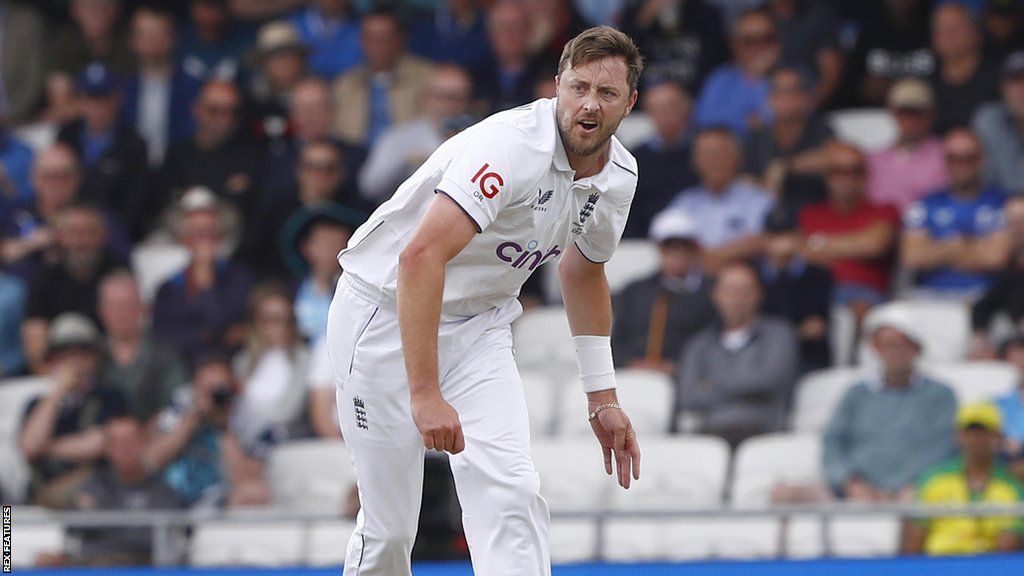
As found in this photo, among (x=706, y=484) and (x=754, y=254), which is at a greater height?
(x=754, y=254)

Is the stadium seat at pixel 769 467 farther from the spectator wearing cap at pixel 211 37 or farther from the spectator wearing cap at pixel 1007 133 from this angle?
the spectator wearing cap at pixel 211 37

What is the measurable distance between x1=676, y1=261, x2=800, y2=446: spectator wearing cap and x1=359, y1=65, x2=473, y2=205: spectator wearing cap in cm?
205

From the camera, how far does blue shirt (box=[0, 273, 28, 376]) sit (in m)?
9.79

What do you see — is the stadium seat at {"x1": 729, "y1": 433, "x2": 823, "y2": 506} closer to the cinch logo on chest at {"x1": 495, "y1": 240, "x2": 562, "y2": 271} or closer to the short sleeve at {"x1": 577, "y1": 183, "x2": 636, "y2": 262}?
the short sleeve at {"x1": 577, "y1": 183, "x2": 636, "y2": 262}

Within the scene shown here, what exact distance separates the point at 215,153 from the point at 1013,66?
4957 mm

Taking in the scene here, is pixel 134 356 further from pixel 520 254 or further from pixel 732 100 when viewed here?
pixel 520 254

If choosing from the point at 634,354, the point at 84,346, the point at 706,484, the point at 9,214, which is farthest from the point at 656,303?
the point at 9,214

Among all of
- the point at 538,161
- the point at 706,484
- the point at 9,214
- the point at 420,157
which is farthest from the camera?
the point at 9,214

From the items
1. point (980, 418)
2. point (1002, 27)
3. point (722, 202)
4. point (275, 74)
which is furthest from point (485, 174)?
point (1002, 27)

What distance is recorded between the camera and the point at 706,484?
803 cm

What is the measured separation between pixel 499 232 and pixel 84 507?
4.53 meters

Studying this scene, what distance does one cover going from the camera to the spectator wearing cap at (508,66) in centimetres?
1033

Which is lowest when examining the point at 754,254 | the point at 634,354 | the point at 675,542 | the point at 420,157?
the point at 675,542

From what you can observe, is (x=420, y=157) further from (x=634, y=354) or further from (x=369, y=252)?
(x=369, y=252)
